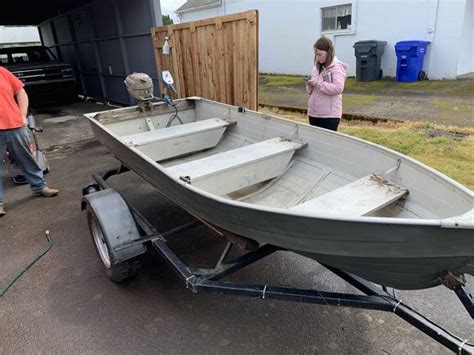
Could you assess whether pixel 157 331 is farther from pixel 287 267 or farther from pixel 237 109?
pixel 237 109

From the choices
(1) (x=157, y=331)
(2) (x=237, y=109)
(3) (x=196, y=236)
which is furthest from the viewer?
(2) (x=237, y=109)

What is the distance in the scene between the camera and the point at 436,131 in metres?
6.19

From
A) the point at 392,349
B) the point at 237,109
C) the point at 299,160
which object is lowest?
the point at 392,349

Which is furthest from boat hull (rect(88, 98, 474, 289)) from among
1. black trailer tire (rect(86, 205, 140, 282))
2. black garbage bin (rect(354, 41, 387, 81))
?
black garbage bin (rect(354, 41, 387, 81))

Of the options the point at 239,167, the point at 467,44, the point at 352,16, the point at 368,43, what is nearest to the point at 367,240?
the point at 239,167

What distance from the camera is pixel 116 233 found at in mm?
2838

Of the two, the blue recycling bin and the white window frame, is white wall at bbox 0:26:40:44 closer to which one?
the white window frame

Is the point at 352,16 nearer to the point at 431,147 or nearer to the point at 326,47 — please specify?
the point at 431,147

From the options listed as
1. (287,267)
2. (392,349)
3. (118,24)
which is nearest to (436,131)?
(287,267)

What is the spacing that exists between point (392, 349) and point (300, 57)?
14191mm

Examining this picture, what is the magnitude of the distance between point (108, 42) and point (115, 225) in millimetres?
8722

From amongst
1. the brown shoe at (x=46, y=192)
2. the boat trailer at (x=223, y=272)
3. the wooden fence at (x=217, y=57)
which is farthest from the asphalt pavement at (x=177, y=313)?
the wooden fence at (x=217, y=57)

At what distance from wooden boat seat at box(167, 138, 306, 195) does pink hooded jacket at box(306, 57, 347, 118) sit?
884 mm

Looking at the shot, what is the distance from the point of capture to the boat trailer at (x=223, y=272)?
1.87 meters
